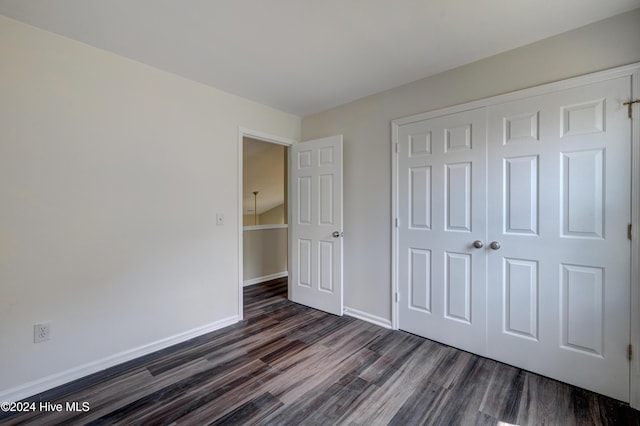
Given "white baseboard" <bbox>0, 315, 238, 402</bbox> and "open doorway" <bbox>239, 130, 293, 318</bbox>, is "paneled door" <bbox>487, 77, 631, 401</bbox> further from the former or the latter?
"white baseboard" <bbox>0, 315, 238, 402</bbox>

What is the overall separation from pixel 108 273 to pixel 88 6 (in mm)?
1789

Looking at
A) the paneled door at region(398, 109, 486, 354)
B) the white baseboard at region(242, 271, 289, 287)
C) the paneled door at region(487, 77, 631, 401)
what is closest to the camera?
the paneled door at region(487, 77, 631, 401)

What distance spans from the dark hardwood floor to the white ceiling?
2443 millimetres

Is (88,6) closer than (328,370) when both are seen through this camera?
Yes

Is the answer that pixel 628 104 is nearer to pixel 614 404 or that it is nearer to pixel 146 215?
pixel 614 404

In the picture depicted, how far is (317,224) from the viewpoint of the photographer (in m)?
3.17

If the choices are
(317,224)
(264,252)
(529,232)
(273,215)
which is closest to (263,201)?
(273,215)

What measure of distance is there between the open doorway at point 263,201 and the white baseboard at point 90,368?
592 mm

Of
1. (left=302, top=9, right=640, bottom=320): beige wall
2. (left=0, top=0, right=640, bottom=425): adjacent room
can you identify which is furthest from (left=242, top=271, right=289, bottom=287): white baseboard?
(left=302, top=9, right=640, bottom=320): beige wall

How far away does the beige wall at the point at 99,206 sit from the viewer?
1.71 m

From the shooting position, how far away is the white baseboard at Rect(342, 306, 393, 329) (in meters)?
2.73

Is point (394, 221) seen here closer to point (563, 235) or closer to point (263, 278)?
point (563, 235)

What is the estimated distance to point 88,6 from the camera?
159 cm

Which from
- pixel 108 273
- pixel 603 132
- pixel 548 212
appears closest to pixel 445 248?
pixel 548 212
